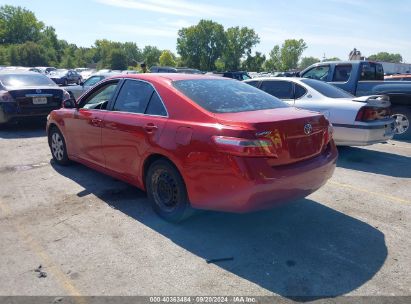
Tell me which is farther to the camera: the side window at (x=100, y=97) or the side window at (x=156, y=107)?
the side window at (x=100, y=97)

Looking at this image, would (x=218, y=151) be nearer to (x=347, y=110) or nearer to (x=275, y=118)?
(x=275, y=118)

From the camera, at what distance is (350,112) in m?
6.62

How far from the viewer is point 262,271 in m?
3.18

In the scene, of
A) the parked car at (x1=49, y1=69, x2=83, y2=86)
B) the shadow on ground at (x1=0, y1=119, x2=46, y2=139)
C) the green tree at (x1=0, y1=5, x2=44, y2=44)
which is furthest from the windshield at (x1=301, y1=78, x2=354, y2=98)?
the green tree at (x1=0, y1=5, x2=44, y2=44)

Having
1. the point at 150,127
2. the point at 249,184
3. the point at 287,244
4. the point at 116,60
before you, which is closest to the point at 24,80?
the point at 150,127

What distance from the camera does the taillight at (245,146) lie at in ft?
10.8

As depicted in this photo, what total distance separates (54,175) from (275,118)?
3841 millimetres

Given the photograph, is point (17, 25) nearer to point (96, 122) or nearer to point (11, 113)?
point (11, 113)

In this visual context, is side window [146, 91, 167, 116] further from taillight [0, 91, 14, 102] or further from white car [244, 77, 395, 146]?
taillight [0, 91, 14, 102]

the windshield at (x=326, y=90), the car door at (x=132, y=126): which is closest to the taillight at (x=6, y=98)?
the car door at (x=132, y=126)

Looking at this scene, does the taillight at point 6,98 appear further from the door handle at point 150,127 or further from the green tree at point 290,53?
the green tree at point 290,53

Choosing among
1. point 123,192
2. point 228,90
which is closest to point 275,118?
point 228,90

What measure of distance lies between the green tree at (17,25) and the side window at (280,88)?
356 feet

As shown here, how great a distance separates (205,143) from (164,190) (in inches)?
36.2
